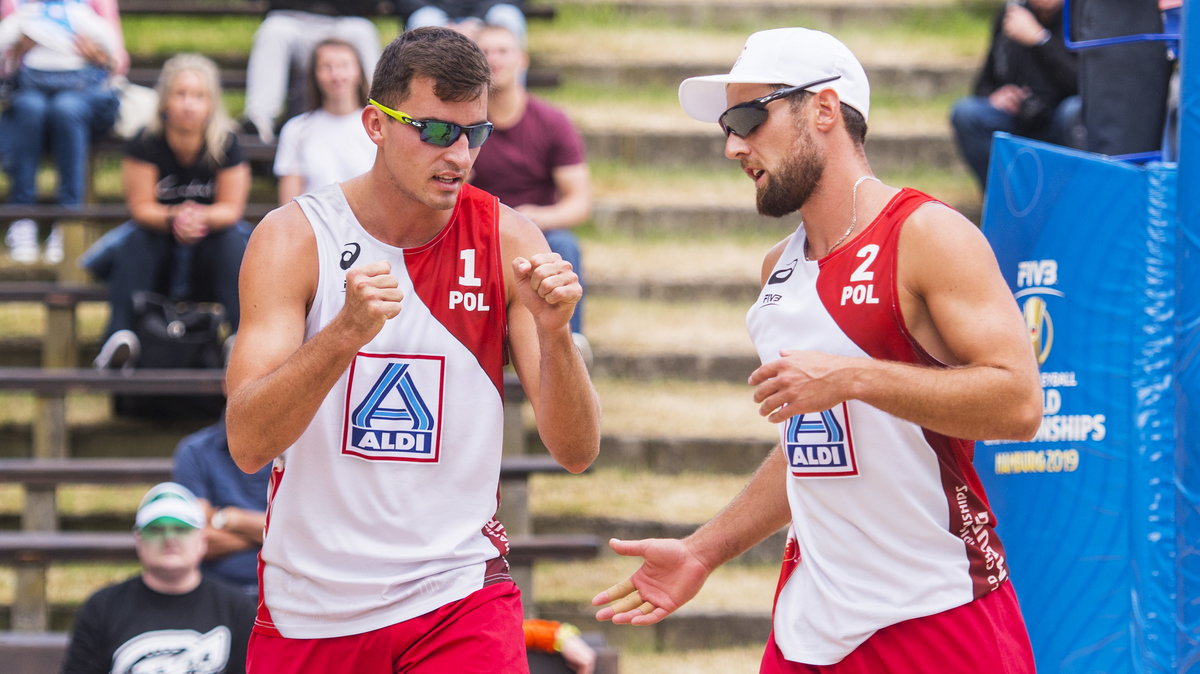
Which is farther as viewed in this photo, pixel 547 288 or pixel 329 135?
pixel 329 135

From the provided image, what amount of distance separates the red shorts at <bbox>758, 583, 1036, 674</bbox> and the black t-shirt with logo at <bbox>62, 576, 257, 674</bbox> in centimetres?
276

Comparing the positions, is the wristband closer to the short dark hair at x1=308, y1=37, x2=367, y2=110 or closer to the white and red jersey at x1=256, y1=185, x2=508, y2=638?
the white and red jersey at x1=256, y1=185, x2=508, y2=638

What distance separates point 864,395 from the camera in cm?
304

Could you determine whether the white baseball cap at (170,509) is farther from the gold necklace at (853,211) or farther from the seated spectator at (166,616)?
the gold necklace at (853,211)

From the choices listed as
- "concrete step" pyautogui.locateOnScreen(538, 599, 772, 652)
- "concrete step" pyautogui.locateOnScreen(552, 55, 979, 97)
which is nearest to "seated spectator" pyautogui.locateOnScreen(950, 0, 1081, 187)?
"concrete step" pyautogui.locateOnScreen(552, 55, 979, 97)

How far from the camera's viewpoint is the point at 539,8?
1126cm

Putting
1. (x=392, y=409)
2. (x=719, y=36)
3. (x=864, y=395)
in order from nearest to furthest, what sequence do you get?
(x=864, y=395) → (x=392, y=409) → (x=719, y=36)

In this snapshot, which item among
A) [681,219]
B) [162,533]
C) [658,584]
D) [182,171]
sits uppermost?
[182,171]

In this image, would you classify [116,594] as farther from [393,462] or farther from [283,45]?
[283,45]

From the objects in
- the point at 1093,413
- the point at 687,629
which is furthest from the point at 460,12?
the point at 1093,413

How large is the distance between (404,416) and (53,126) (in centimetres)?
623

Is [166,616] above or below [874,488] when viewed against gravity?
below

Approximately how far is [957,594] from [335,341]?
4.99 feet

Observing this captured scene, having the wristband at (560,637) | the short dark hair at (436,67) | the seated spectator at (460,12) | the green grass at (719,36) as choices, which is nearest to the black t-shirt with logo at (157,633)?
the wristband at (560,637)
